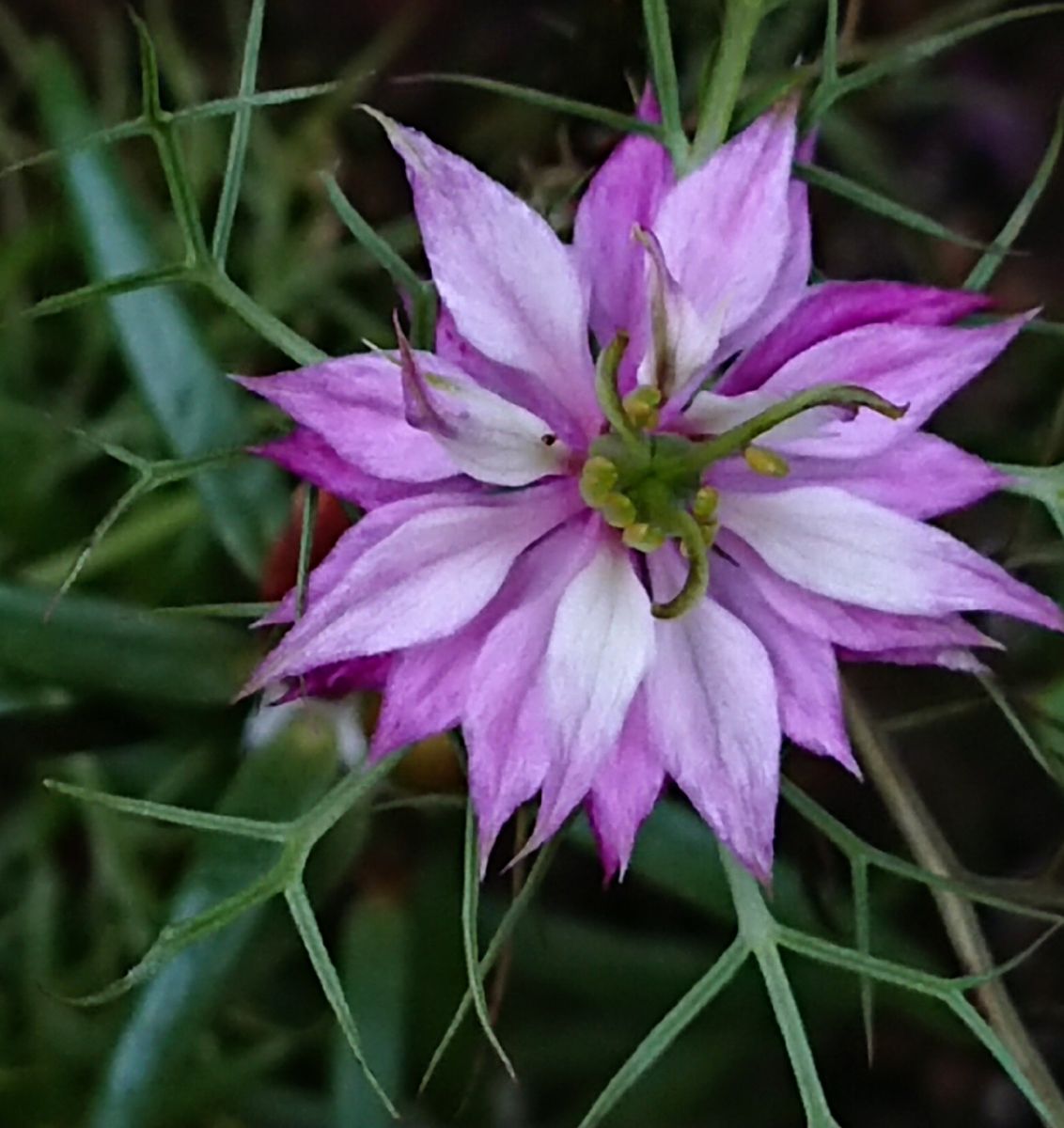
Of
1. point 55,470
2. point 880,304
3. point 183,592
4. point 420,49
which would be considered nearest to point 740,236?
point 880,304

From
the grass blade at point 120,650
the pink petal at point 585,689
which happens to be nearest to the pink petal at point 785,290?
the pink petal at point 585,689

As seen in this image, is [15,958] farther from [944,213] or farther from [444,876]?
[944,213]

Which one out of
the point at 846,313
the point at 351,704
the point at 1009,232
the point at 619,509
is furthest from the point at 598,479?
the point at 351,704

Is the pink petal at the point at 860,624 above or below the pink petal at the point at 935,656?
above

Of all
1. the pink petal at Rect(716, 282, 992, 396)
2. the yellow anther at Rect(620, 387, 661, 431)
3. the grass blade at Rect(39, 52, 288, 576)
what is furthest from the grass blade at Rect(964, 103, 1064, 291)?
the grass blade at Rect(39, 52, 288, 576)

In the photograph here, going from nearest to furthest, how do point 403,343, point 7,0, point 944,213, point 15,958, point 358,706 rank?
point 403,343
point 358,706
point 15,958
point 7,0
point 944,213

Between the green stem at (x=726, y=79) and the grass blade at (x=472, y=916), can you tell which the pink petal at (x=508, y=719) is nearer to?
the grass blade at (x=472, y=916)
